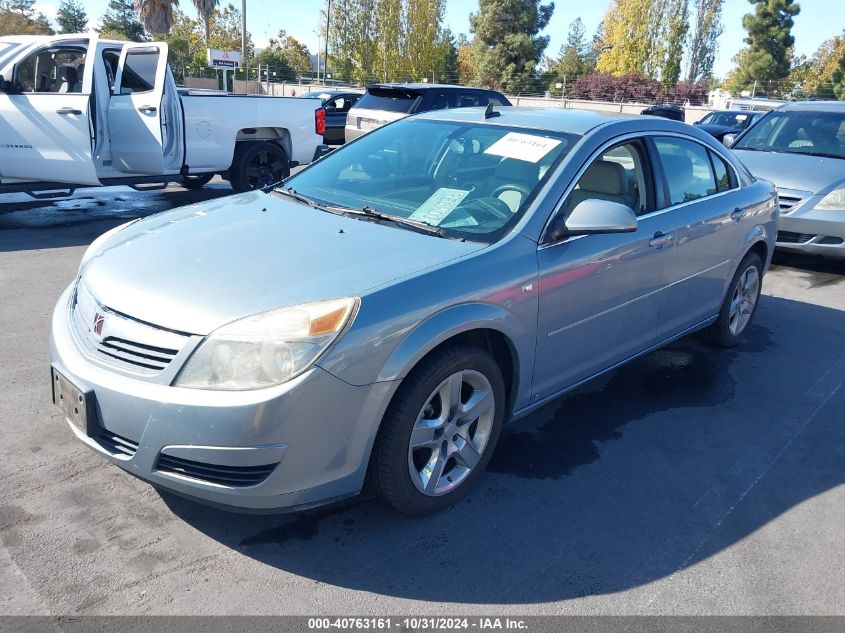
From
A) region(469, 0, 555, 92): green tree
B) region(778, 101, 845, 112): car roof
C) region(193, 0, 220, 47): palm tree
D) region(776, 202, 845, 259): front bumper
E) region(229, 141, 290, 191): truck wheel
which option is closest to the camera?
region(776, 202, 845, 259): front bumper

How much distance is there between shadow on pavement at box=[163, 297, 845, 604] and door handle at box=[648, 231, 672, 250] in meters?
0.99

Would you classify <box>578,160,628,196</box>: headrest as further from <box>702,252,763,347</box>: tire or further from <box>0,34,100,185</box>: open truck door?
<box>0,34,100,185</box>: open truck door

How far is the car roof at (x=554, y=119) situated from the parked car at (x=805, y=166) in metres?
3.77

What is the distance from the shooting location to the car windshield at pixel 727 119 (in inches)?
752

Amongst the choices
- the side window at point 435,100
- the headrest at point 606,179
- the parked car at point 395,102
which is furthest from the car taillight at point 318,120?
the headrest at point 606,179

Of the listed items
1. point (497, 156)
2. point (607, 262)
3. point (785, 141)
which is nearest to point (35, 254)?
point (497, 156)

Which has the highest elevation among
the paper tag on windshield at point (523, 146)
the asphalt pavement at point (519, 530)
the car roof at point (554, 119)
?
the car roof at point (554, 119)

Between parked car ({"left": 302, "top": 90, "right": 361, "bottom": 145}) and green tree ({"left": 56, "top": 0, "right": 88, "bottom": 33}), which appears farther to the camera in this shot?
green tree ({"left": 56, "top": 0, "right": 88, "bottom": 33})

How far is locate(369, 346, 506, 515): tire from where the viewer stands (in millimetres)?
2838

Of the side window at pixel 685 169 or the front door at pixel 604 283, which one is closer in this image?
the front door at pixel 604 283

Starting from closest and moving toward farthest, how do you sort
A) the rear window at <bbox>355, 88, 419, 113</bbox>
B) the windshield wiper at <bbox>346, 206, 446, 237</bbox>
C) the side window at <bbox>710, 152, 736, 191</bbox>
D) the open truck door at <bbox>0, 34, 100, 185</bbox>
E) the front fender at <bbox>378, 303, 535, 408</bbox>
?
A: the front fender at <bbox>378, 303, 535, 408</bbox>
the windshield wiper at <bbox>346, 206, 446, 237</bbox>
the side window at <bbox>710, 152, 736, 191</bbox>
the open truck door at <bbox>0, 34, 100, 185</bbox>
the rear window at <bbox>355, 88, 419, 113</bbox>

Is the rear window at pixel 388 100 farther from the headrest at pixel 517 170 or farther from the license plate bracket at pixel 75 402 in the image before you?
the license plate bracket at pixel 75 402

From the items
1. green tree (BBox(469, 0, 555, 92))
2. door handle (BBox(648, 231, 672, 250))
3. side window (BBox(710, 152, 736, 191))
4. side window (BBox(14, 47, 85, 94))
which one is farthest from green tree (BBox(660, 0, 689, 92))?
door handle (BBox(648, 231, 672, 250))

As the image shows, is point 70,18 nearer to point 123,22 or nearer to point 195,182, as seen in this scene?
point 123,22
